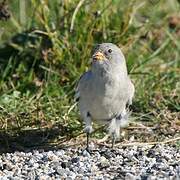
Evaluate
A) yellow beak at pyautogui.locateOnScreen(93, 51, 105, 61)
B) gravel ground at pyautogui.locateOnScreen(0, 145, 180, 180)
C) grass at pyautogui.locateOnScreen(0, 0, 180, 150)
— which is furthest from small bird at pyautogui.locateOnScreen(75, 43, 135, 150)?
grass at pyautogui.locateOnScreen(0, 0, 180, 150)

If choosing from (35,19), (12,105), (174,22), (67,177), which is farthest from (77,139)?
Result: (174,22)

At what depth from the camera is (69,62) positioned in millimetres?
7727

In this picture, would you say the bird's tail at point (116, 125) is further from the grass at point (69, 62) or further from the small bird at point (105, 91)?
the grass at point (69, 62)

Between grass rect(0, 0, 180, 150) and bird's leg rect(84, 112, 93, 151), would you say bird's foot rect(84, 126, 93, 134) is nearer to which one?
bird's leg rect(84, 112, 93, 151)

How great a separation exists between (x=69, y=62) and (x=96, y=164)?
1942mm

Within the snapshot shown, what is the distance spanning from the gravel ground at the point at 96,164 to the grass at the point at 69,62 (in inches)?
22.1

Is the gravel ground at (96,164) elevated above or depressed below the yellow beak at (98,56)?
below

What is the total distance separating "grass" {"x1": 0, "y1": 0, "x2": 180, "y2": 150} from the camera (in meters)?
7.10

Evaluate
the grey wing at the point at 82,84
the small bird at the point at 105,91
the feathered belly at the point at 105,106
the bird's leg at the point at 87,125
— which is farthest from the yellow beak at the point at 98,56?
the bird's leg at the point at 87,125

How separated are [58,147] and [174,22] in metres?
2.77

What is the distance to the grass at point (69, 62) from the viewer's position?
710 cm

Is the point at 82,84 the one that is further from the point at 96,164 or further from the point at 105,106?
the point at 96,164

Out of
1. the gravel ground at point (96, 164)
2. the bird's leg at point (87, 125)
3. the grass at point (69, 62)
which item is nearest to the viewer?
the gravel ground at point (96, 164)

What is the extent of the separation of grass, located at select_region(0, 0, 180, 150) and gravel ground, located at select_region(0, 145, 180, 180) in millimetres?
562
